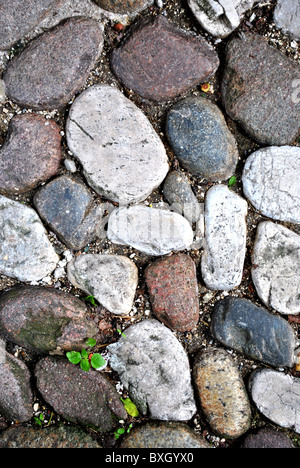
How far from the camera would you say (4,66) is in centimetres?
190

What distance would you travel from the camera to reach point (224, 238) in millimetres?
2023

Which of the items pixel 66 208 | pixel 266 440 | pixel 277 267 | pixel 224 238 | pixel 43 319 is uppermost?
pixel 66 208

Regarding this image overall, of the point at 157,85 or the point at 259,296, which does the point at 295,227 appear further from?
the point at 157,85

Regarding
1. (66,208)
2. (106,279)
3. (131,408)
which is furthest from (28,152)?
(131,408)

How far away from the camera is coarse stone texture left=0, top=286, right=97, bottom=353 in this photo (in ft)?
6.32

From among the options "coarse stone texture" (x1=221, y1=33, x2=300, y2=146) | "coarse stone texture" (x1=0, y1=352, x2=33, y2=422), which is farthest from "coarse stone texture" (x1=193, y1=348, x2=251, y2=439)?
"coarse stone texture" (x1=221, y1=33, x2=300, y2=146)

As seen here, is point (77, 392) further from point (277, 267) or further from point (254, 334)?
point (277, 267)

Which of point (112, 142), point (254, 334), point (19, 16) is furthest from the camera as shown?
point (254, 334)

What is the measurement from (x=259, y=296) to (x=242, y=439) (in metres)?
0.78

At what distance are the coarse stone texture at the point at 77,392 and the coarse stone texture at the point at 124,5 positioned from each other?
1874 mm

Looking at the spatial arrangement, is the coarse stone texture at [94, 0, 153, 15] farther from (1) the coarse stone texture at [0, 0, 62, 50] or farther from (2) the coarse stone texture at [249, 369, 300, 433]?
(2) the coarse stone texture at [249, 369, 300, 433]

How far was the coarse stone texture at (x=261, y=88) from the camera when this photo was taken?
6.47 ft

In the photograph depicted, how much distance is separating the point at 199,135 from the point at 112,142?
46 centimetres

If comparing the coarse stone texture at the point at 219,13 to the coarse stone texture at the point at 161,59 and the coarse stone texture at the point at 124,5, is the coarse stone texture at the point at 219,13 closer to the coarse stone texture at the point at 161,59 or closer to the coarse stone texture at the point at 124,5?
the coarse stone texture at the point at 161,59
